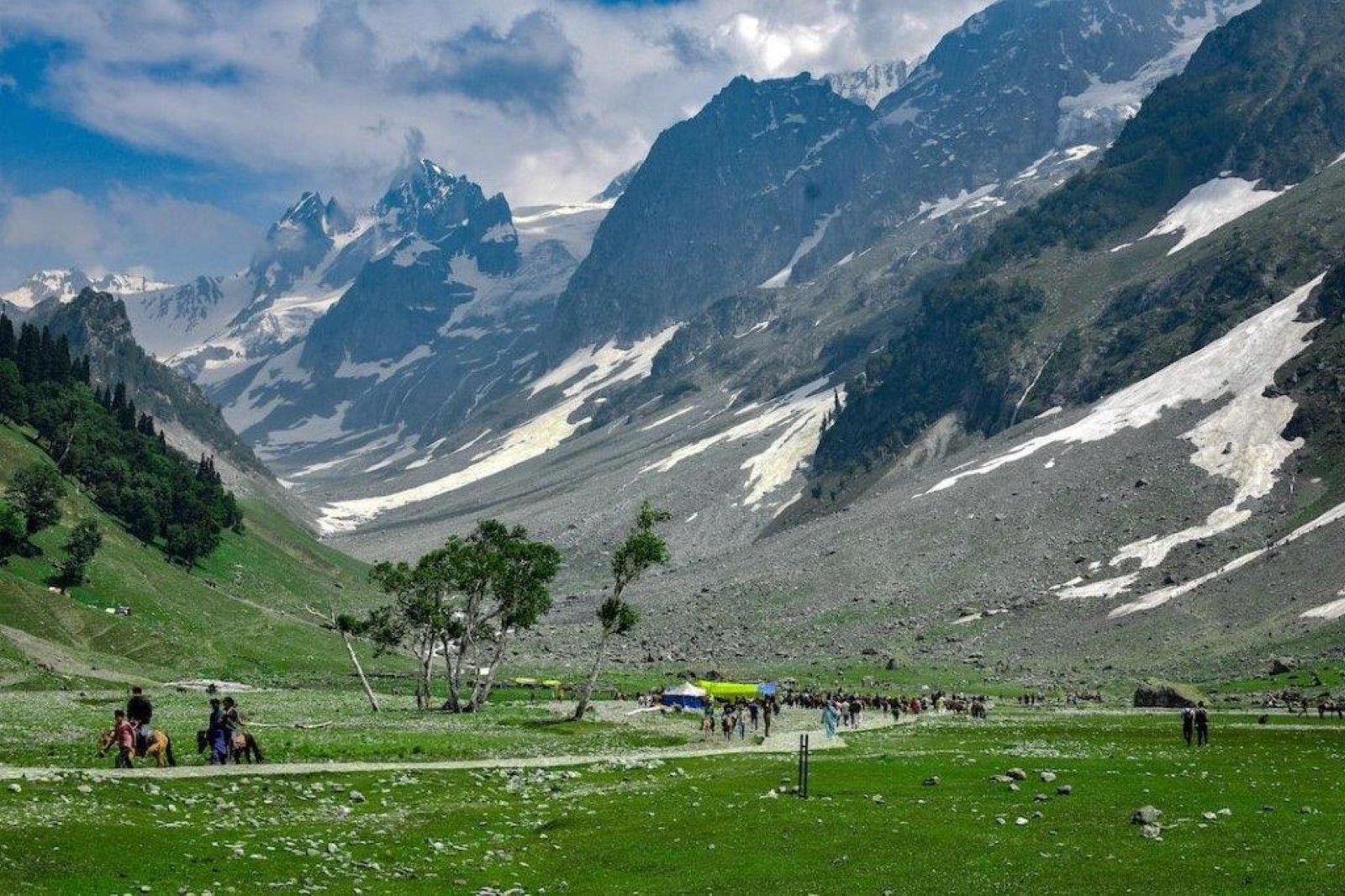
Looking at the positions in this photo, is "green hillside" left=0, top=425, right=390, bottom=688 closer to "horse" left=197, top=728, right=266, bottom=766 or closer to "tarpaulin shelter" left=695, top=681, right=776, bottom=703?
"tarpaulin shelter" left=695, top=681, right=776, bottom=703

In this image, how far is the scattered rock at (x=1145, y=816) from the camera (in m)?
34.2

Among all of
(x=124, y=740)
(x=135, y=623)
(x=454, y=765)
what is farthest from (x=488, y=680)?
(x=124, y=740)

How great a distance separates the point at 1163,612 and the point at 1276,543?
1910cm

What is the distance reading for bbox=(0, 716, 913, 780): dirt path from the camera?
37.7m

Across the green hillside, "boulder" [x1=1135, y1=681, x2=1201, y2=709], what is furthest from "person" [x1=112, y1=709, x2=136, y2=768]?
"boulder" [x1=1135, y1=681, x2=1201, y2=709]

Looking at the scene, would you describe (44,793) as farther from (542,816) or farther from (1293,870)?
(1293,870)

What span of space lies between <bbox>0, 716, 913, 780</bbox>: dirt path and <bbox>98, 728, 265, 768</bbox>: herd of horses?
732 millimetres

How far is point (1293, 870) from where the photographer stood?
2778 cm

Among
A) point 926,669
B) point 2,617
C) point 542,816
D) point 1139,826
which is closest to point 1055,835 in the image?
point 1139,826

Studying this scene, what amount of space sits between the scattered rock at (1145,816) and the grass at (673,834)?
1.29ft

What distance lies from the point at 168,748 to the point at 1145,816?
93.5 ft

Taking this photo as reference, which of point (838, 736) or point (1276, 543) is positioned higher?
point (1276, 543)

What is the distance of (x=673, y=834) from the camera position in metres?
35.1

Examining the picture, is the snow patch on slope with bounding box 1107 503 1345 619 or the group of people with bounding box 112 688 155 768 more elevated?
the snow patch on slope with bounding box 1107 503 1345 619
